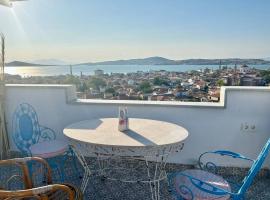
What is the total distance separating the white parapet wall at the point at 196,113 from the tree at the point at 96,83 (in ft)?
1.79

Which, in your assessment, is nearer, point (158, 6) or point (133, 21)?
point (158, 6)

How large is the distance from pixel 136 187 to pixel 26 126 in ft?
5.76

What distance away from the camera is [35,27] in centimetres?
462

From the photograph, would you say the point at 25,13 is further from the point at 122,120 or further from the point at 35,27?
the point at 122,120

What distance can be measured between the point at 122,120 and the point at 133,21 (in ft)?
19.1

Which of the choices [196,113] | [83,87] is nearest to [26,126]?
[83,87]

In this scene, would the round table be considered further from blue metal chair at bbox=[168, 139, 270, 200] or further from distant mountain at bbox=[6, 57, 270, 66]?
distant mountain at bbox=[6, 57, 270, 66]

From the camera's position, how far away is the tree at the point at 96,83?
12.9ft

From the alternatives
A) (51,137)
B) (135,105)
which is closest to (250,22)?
(135,105)

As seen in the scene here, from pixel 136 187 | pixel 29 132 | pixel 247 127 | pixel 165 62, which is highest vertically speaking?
pixel 165 62

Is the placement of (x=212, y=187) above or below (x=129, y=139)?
below

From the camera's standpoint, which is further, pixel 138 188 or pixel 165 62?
pixel 165 62

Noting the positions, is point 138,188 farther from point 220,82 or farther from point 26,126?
point 220,82

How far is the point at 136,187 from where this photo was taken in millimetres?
2713
